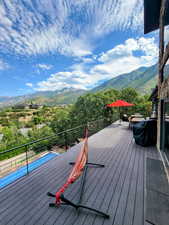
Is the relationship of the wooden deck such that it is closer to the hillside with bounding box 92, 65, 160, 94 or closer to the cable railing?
the cable railing

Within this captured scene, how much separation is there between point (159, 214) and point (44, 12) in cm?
882

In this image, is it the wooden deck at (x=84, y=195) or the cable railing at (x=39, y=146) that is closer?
the wooden deck at (x=84, y=195)

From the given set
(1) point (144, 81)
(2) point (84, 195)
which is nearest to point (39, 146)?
(2) point (84, 195)

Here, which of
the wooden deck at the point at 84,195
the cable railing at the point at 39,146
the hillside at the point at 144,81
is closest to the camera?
the wooden deck at the point at 84,195

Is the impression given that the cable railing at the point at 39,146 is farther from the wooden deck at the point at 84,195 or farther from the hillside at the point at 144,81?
the hillside at the point at 144,81

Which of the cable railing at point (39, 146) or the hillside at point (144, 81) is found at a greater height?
the hillside at point (144, 81)

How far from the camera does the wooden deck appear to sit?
5.44ft

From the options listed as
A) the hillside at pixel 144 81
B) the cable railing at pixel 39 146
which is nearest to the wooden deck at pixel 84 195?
the cable railing at pixel 39 146

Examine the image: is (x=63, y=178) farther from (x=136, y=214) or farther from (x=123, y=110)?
(x=123, y=110)

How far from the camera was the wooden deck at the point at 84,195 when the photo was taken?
5.44 ft

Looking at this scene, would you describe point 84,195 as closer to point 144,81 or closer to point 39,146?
point 39,146

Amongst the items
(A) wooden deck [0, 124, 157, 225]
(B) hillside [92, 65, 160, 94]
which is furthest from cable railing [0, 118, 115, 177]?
(B) hillside [92, 65, 160, 94]

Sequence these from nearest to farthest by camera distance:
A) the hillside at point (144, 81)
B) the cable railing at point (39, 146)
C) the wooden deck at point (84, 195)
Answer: the wooden deck at point (84, 195)
the cable railing at point (39, 146)
the hillside at point (144, 81)

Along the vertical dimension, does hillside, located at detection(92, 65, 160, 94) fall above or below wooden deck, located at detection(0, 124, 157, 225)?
above
